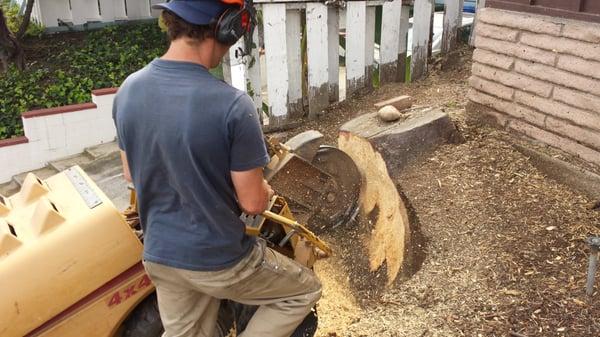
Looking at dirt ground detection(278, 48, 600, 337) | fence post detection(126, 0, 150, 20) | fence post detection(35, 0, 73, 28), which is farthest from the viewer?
fence post detection(126, 0, 150, 20)

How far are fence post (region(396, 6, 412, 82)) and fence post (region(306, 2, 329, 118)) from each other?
0.99 m

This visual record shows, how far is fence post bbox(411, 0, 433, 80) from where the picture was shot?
6547mm

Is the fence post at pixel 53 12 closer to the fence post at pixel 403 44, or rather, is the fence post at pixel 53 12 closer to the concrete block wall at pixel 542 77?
the fence post at pixel 403 44

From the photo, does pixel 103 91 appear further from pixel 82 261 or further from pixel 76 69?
pixel 82 261

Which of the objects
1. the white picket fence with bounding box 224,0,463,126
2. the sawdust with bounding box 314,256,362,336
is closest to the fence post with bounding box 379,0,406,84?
the white picket fence with bounding box 224,0,463,126

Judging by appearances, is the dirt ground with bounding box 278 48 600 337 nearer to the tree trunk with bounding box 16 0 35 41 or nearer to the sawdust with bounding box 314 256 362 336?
the sawdust with bounding box 314 256 362 336

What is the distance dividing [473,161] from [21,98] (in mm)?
5760

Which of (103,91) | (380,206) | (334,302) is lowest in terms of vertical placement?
(334,302)

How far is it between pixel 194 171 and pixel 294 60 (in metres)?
4.06

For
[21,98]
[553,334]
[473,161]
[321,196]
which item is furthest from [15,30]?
[553,334]

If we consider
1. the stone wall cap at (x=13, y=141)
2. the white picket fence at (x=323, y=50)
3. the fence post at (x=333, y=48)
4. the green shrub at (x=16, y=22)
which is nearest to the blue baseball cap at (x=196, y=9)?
the white picket fence at (x=323, y=50)

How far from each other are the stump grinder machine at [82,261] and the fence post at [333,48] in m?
3.15

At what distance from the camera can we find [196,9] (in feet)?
7.15

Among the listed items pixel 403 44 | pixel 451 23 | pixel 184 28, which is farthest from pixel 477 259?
pixel 451 23
